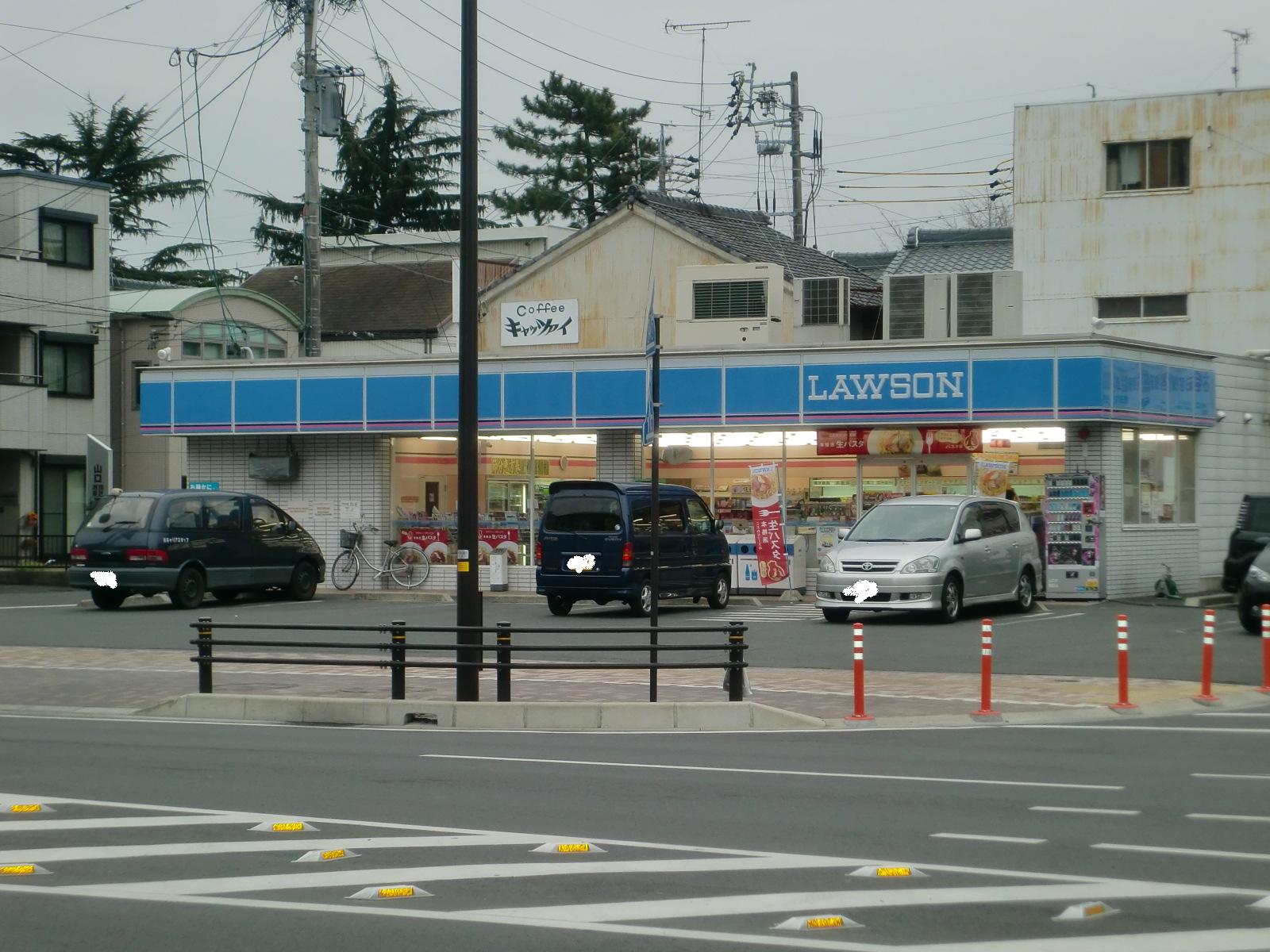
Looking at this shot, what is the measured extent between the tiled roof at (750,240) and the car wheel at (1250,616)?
1654cm

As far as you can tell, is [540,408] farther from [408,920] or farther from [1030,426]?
[408,920]

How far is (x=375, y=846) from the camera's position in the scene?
27.8ft

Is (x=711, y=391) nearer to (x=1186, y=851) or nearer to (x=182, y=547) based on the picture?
(x=182, y=547)

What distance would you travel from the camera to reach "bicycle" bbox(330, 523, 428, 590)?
3194cm

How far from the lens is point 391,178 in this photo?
62938mm

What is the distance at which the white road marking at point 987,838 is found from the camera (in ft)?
28.2

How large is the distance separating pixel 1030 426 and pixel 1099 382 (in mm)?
1612

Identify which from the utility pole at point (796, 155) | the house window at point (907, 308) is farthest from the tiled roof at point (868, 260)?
the house window at point (907, 308)

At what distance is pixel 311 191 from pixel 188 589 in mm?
9274

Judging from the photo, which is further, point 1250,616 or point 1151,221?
point 1151,221

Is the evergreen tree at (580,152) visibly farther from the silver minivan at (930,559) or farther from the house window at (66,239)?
the silver minivan at (930,559)

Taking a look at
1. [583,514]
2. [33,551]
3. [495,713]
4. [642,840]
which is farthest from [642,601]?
[33,551]

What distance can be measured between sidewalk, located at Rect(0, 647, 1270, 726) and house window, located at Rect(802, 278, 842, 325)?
16.4 metres

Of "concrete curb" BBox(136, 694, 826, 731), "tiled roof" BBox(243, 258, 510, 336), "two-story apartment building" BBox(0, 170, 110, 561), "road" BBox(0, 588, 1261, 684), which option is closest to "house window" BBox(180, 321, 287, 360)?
"tiled roof" BBox(243, 258, 510, 336)
